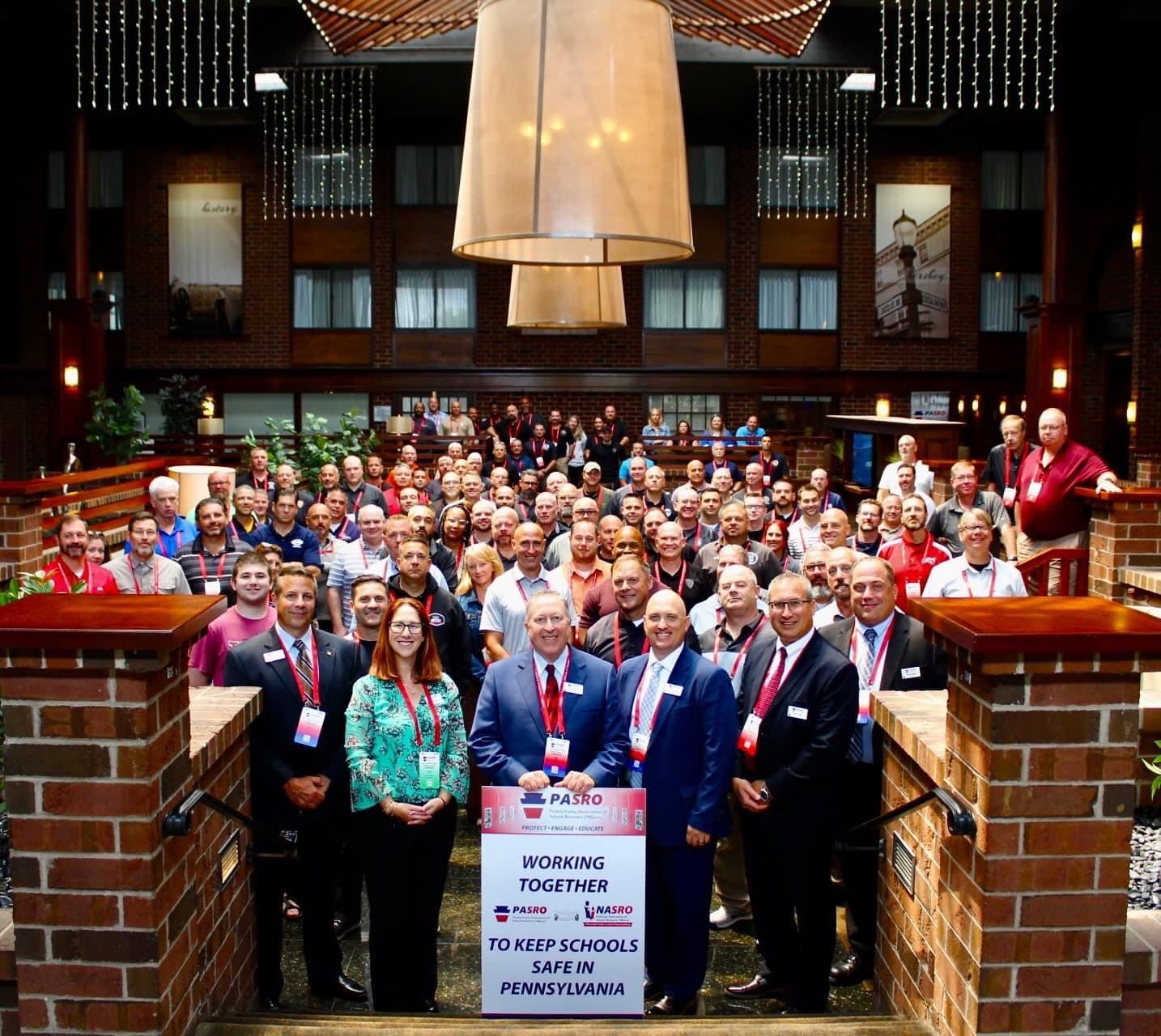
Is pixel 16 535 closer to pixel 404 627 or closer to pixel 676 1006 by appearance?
pixel 404 627

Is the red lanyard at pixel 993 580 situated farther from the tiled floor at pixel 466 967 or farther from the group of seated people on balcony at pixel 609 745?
the tiled floor at pixel 466 967

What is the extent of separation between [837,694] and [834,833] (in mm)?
468

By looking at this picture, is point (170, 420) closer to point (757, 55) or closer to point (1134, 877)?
point (757, 55)

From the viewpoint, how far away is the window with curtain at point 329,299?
912 inches

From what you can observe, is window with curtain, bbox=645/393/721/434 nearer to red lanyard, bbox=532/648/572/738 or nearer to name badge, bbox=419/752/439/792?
red lanyard, bbox=532/648/572/738

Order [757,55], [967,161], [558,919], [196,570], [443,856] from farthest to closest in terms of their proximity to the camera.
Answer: [967,161] → [757,55] → [196,570] → [443,856] → [558,919]

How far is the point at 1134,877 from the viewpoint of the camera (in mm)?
3891

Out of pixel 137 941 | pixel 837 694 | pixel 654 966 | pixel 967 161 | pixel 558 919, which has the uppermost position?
pixel 967 161

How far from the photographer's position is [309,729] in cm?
419

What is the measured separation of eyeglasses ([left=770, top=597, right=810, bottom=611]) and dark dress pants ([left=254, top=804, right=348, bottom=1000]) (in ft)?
5.37

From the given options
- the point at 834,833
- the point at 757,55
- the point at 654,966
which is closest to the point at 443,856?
the point at 654,966

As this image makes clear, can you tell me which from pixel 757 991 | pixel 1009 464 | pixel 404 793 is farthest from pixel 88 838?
pixel 1009 464

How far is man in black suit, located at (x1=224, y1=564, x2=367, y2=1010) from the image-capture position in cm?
407

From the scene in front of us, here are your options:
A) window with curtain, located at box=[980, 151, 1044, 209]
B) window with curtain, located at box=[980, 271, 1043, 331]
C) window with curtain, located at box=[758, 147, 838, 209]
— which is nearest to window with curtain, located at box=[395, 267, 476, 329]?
window with curtain, located at box=[758, 147, 838, 209]
